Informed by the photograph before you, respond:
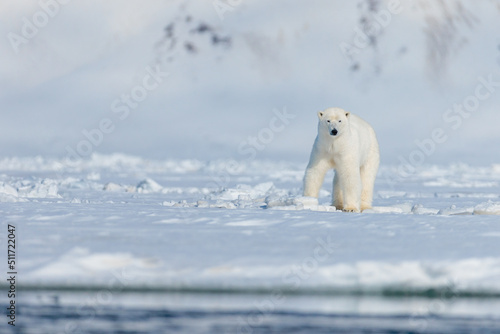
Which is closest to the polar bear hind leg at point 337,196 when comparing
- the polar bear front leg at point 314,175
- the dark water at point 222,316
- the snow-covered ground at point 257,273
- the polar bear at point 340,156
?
the polar bear at point 340,156

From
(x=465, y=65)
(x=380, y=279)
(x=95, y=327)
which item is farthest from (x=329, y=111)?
(x=465, y=65)

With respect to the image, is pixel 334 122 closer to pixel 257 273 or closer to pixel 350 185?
pixel 350 185

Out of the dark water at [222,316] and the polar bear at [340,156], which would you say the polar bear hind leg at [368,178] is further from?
the dark water at [222,316]

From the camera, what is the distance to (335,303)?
177 inches

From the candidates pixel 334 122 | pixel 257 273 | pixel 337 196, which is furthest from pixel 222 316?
pixel 337 196

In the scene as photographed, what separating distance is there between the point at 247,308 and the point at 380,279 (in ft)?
2.76

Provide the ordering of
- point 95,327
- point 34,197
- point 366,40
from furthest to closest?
point 366,40 → point 34,197 → point 95,327

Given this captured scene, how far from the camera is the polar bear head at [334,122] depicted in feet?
25.0

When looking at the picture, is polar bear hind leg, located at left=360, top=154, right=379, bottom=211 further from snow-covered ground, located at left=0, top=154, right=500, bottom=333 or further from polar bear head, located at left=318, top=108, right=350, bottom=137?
snow-covered ground, located at left=0, top=154, right=500, bottom=333

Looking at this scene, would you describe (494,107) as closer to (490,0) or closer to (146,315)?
(490,0)

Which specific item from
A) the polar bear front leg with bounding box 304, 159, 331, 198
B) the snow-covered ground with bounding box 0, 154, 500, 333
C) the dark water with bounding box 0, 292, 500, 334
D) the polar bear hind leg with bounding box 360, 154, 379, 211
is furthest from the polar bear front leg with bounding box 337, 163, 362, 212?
the dark water with bounding box 0, 292, 500, 334

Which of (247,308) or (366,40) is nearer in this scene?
(247,308)

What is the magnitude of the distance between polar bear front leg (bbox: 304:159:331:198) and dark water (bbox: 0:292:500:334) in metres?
3.52

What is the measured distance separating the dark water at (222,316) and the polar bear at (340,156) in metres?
3.36
